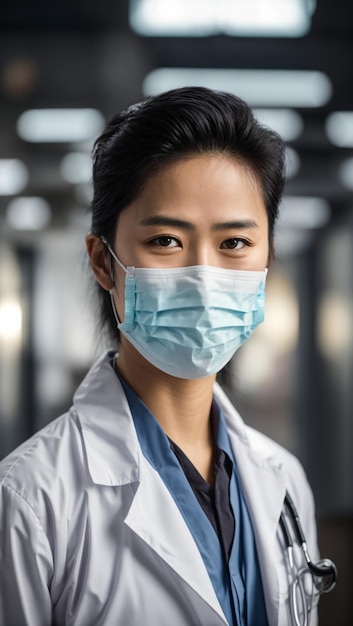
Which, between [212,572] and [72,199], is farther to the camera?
[72,199]

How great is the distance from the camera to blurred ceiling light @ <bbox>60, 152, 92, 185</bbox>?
343cm

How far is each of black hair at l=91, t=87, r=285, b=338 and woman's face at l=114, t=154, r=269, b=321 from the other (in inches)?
1.1

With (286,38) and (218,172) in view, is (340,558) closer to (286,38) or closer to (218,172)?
(218,172)

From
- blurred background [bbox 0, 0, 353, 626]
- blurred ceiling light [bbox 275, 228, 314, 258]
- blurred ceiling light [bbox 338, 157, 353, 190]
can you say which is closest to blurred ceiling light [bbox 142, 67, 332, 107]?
blurred background [bbox 0, 0, 353, 626]

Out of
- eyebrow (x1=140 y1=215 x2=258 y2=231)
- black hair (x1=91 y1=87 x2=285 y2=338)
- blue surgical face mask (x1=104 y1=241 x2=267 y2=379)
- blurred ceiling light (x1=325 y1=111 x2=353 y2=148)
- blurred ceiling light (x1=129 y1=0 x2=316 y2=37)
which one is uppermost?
blurred ceiling light (x1=129 y1=0 x2=316 y2=37)

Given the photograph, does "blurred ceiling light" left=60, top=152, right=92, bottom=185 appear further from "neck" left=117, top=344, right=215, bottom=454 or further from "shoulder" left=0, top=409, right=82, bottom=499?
"shoulder" left=0, top=409, right=82, bottom=499

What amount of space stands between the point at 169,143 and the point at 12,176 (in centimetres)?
245

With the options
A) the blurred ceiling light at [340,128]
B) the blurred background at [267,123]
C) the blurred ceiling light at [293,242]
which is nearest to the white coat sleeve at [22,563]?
the blurred background at [267,123]

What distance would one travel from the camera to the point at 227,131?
123 centimetres

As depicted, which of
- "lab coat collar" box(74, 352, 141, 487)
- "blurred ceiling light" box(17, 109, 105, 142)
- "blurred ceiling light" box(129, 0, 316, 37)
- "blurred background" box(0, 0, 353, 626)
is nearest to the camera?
"lab coat collar" box(74, 352, 141, 487)

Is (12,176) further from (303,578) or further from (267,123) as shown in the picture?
(303,578)

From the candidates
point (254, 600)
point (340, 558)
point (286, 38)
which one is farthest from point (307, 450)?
point (254, 600)

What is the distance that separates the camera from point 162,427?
130 cm

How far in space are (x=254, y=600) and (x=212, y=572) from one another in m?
0.13
